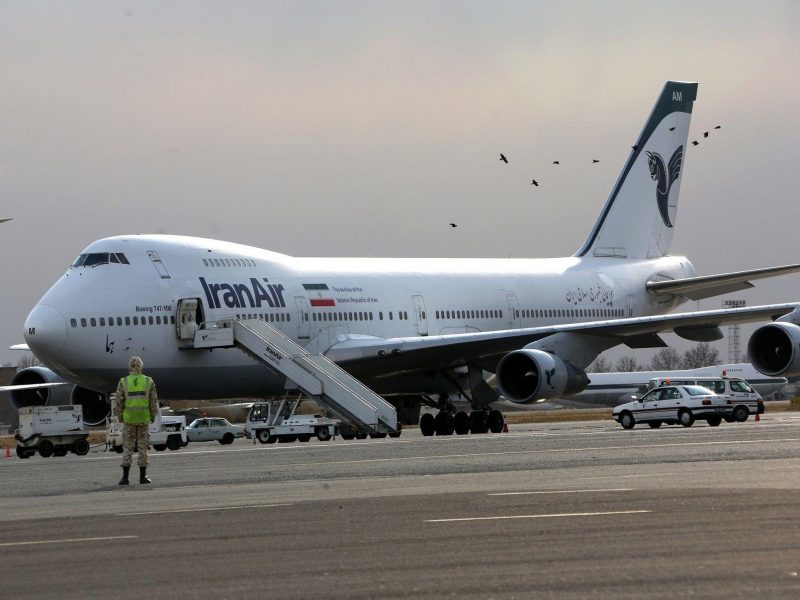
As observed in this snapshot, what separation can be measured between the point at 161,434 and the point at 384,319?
7265 mm

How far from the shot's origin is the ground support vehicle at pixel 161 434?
35562 mm

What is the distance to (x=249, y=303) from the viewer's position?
117 feet

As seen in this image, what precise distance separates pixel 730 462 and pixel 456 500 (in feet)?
19.2

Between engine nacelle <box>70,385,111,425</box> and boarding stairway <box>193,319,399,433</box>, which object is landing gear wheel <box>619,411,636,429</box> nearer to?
boarding stairway <box>193,319,399,433</box>

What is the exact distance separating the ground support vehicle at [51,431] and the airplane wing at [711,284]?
60.8 feet

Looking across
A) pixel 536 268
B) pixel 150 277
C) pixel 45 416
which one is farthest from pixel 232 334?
pixel 536 268

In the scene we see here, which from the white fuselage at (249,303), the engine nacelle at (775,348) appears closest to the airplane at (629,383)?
the white fuselage at (249,303)

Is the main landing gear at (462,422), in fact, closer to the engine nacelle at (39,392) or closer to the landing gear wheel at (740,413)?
the landing gear wheel at (740,413)

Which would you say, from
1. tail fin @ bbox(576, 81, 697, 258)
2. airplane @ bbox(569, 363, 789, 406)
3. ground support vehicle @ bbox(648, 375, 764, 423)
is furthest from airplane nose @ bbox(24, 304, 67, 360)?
airplane @ bbox(569, 363, 789, 406)

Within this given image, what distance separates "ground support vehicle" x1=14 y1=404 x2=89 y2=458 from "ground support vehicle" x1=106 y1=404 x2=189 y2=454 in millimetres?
705

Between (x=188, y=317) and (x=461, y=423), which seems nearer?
(x=188, y=317)

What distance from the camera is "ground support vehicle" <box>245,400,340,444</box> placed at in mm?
37781

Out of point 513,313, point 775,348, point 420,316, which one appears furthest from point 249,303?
point 775,348

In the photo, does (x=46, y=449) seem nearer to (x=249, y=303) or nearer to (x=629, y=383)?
(x=249, y=303)
